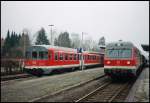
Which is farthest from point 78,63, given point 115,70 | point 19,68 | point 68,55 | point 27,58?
point 115,70

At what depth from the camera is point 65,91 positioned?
15.2 m

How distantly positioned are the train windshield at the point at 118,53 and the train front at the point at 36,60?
656cm

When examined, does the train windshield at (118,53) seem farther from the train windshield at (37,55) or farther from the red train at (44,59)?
the train windshield at (37,55)

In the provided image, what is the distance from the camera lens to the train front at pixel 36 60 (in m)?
25.0

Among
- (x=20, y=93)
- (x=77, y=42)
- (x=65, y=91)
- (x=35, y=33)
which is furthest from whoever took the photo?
(x=77, y=42)

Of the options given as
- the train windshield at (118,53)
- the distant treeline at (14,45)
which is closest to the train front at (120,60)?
the train windshield at (118,53)

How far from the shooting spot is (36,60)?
83.5 feet

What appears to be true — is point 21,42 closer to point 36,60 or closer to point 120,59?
point 36,60

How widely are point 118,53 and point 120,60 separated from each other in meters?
0.66

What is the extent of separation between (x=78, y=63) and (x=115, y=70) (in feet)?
47.0

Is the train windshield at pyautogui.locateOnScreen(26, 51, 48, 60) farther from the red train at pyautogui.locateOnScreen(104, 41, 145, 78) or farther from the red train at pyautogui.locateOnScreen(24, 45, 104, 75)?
the red train at pyautogui.locateOnScreen(104, 41, 145, 78)

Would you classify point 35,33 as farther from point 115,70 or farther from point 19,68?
point 115,70

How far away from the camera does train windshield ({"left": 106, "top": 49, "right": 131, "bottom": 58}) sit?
20.5 meters

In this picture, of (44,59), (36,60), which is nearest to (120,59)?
(44,59)
